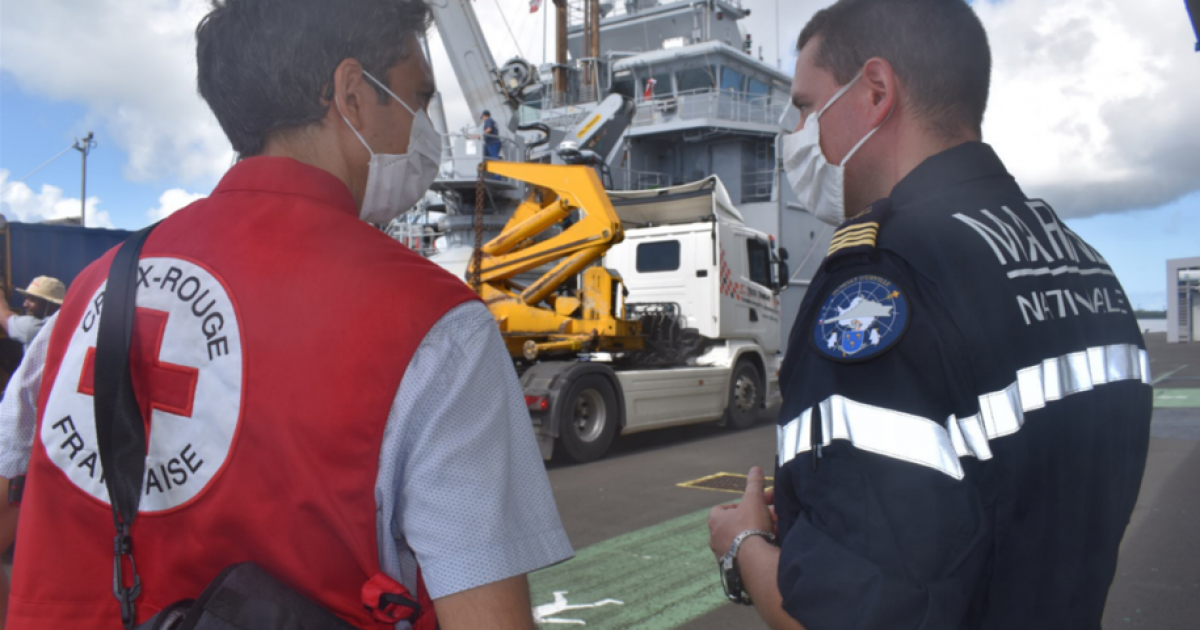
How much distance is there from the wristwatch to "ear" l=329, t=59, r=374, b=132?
1.06 meters

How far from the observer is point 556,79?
31.0 meters

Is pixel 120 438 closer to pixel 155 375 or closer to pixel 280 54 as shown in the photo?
pixel 155 375

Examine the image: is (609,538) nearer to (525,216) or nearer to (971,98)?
(971,98)

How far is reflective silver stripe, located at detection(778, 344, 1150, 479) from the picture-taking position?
4.13 ft

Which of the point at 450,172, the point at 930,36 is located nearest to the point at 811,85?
the point at 930,36

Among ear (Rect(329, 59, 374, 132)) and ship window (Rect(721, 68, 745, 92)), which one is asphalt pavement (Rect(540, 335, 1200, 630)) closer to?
ear (Rect(329, 59, 374, 132))

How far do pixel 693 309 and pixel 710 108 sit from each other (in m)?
18.5

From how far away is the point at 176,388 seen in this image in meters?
1.24

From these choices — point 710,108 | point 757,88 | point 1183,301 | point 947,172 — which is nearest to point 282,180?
point 947,172

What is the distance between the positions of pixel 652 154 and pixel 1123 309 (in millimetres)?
29990

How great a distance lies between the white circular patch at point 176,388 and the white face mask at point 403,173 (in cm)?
Answer: 47

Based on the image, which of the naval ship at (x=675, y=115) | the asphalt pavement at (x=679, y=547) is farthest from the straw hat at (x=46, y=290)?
the naval ship at (x=675, y=115)

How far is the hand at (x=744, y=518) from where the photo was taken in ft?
5.26

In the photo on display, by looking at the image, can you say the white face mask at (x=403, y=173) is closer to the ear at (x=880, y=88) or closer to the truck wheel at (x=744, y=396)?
the ear at (x=880, y=88)
